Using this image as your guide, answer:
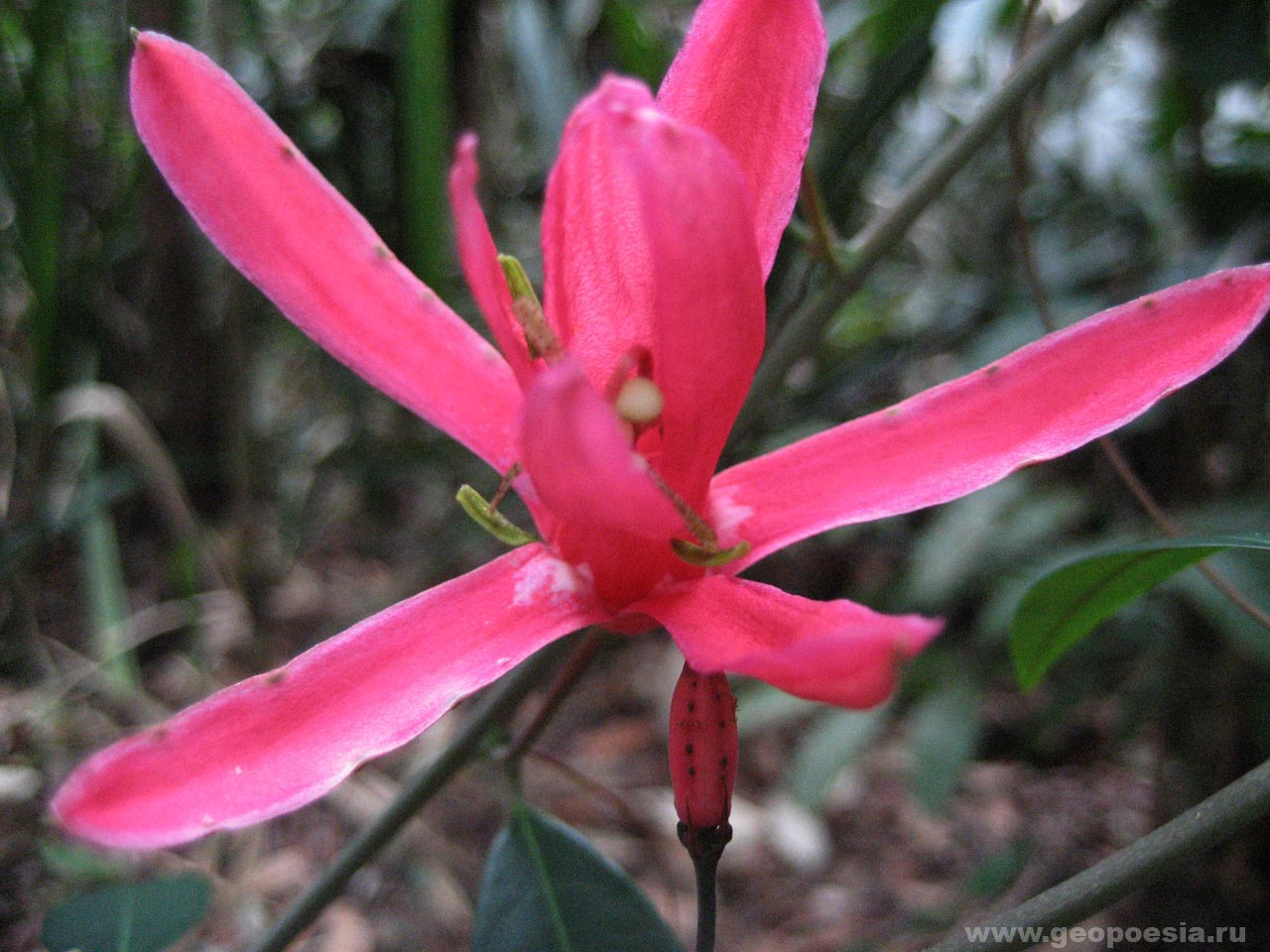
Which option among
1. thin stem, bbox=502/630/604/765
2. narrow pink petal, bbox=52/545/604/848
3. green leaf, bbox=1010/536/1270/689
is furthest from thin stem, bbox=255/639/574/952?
green leaf, bbox=1010/536/1270/689

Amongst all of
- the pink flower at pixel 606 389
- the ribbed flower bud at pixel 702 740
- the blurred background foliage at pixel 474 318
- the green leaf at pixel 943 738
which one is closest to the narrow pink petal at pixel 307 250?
the pink flower at pixel 606 389

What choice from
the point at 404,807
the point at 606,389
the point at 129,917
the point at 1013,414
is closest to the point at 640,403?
the point at 606,389

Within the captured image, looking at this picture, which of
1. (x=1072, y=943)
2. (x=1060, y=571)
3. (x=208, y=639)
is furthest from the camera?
(x=208, y=639)

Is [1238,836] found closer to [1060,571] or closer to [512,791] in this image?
[1060,571]

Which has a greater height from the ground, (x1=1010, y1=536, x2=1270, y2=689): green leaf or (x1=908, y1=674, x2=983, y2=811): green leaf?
(x1=1010, y1=536, x2=1270, y2=689): green leaf

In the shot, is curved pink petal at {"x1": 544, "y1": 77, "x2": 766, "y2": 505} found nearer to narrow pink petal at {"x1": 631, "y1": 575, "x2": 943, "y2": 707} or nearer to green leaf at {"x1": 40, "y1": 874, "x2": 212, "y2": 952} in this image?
narrow pink petal at {"x1": 631, "y1": 575, "x2": 943, "y2": 707}

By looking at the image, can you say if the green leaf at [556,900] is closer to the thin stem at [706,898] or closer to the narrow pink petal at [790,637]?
the thin stem at [706,898]

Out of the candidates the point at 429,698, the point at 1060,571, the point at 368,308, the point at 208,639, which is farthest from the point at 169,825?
the point at 208,639
